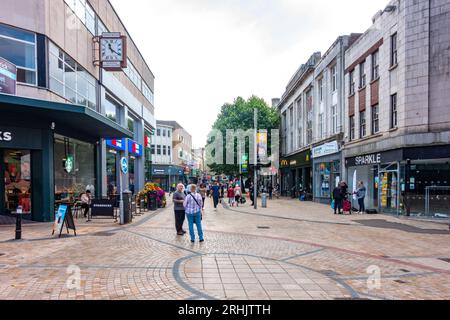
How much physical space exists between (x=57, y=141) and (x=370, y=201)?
17.8m

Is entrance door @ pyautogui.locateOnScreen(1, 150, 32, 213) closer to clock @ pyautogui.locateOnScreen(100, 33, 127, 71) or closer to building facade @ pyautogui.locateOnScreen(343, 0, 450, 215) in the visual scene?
clock @ pyautogui.locateOnScreen(100, 33, 127, 71)

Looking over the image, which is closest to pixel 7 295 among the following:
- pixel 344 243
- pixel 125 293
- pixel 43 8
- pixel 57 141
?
pixel 125 293

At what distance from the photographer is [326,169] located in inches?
1062

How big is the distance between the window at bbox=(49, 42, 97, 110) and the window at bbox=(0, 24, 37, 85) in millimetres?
832

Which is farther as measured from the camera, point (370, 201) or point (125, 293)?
point (370, 201)

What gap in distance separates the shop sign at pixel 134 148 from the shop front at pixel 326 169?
54.2 ft

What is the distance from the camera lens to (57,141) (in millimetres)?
15234

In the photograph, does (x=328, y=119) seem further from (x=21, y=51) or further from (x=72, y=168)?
(x=21, y=51)

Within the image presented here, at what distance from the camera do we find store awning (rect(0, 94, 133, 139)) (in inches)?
438

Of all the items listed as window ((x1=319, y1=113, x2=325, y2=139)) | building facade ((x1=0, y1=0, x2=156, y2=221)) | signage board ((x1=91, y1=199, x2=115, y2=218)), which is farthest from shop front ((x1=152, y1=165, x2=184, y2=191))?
signage board ((x1=91, y1=199, x2=115, y2=218))

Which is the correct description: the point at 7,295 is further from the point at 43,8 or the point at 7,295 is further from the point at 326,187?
the point at 326,187

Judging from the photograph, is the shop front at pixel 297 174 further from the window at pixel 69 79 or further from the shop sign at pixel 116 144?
the window at pixel 69 79

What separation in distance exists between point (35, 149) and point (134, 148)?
16963mm

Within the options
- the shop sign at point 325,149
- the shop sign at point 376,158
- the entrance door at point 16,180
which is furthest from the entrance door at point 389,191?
the entrance door at point 16,180
